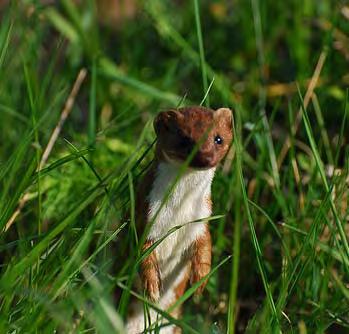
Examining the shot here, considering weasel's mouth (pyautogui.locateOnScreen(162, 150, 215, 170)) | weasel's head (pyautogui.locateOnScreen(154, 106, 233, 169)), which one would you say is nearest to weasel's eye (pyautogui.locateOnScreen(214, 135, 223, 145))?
weasel's head (pyautogui.locateOnScreen(154, 106, 233, 169))

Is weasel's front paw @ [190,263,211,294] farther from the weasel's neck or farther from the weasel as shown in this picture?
the weasel's neck

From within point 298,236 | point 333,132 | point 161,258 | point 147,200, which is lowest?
point 333,132

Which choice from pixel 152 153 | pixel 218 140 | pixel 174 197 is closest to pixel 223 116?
pixel 218 140

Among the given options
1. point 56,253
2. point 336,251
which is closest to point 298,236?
point 336,251

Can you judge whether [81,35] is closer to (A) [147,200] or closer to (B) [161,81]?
(B) [161,81]

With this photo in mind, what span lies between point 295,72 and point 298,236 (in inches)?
75.1

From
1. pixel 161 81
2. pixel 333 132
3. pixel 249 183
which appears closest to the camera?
pixel 249 183

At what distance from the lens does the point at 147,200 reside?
3129mm

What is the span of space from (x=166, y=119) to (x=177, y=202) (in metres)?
0.32

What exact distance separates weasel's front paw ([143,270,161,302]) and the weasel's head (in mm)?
480

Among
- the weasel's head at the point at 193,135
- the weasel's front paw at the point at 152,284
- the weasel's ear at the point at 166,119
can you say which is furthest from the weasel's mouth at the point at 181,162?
the weasel's front paw at the point at 152,284

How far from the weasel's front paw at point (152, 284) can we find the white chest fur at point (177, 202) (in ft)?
0.31

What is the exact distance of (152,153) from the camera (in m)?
4.04

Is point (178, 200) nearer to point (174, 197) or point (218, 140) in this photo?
point (174, 197)
